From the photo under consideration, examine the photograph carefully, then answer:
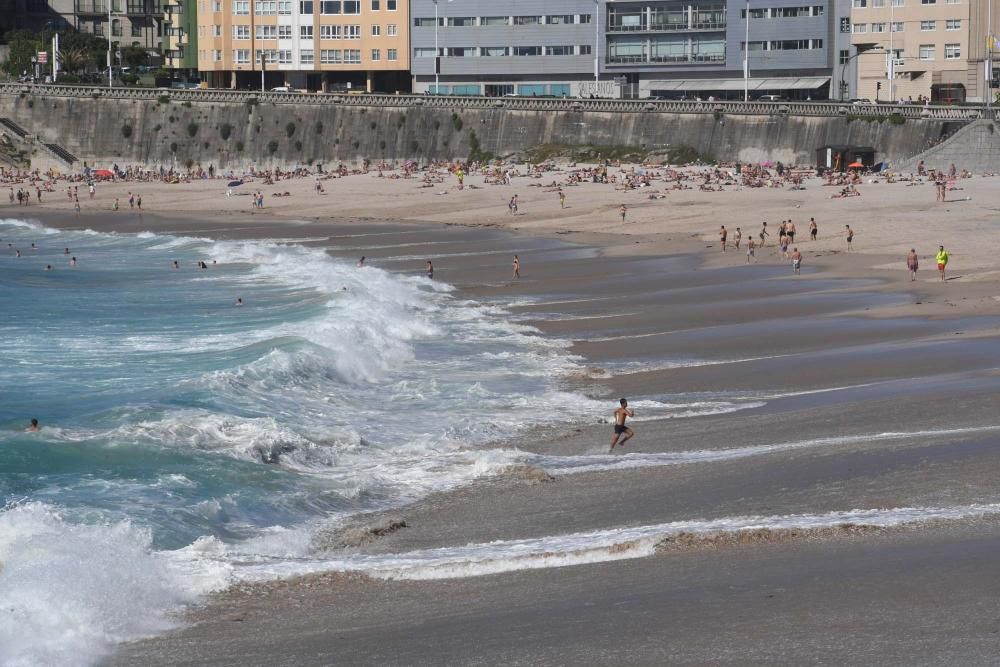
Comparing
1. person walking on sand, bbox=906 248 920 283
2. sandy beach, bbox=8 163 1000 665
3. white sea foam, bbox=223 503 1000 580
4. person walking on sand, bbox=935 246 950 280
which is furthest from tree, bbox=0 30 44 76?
white sea foam, bbox=223 503 1000 580

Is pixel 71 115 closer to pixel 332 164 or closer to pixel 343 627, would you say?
pixel 332 164

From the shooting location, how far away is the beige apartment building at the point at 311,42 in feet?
354

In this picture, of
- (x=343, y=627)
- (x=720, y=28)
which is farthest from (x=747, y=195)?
(x=343, y=627)

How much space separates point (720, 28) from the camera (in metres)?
98.3

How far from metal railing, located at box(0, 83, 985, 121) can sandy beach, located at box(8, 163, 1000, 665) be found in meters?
37.7

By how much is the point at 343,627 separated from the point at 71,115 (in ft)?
300

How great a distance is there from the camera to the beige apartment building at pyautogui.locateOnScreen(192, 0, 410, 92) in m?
108

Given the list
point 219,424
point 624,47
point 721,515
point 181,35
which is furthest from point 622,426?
point 181,35

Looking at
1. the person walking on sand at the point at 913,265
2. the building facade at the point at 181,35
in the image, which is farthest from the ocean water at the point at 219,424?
the building facade at the point at 181,35

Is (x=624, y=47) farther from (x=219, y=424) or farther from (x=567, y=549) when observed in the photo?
(x=567, y=549)

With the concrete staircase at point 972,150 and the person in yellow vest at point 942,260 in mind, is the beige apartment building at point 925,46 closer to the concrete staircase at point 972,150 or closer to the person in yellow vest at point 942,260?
the concrete staircase at point 972,150

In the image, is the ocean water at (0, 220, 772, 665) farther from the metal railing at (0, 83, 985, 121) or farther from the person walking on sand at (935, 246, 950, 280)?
the metal railing at (0, 83, 985, 121)

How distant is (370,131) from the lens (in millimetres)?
93500

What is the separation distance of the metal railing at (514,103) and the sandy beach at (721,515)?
37.7m
